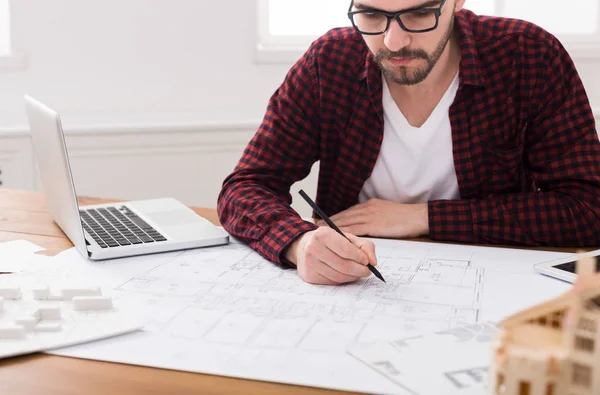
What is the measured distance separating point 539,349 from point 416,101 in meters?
1.19

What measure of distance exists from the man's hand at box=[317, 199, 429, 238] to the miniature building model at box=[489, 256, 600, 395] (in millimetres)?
920

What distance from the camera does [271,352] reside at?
1026 mm

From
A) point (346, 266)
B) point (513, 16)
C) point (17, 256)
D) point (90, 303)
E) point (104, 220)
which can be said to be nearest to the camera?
point (90, 303)

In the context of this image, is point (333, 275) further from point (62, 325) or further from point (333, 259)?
point (62, 325)

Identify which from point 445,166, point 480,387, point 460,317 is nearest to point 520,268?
point 460,317

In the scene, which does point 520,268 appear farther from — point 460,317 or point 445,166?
point 445,166

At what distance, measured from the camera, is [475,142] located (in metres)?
1.76

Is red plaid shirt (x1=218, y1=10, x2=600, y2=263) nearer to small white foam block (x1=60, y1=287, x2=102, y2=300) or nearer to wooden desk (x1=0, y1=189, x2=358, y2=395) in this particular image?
small white foam block (x1=60, y1=287, x2=102, y2=300)

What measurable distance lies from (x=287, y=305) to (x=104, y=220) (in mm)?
667

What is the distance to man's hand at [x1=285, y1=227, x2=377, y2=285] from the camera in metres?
1.31

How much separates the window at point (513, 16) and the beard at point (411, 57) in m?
1.40

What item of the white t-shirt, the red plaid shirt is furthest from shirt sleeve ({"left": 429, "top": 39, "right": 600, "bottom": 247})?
the white t-shirt

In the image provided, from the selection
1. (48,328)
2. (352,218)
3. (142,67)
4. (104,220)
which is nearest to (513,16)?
(142,67)

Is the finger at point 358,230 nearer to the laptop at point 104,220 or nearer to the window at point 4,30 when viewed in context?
the laptop at point 104,220
